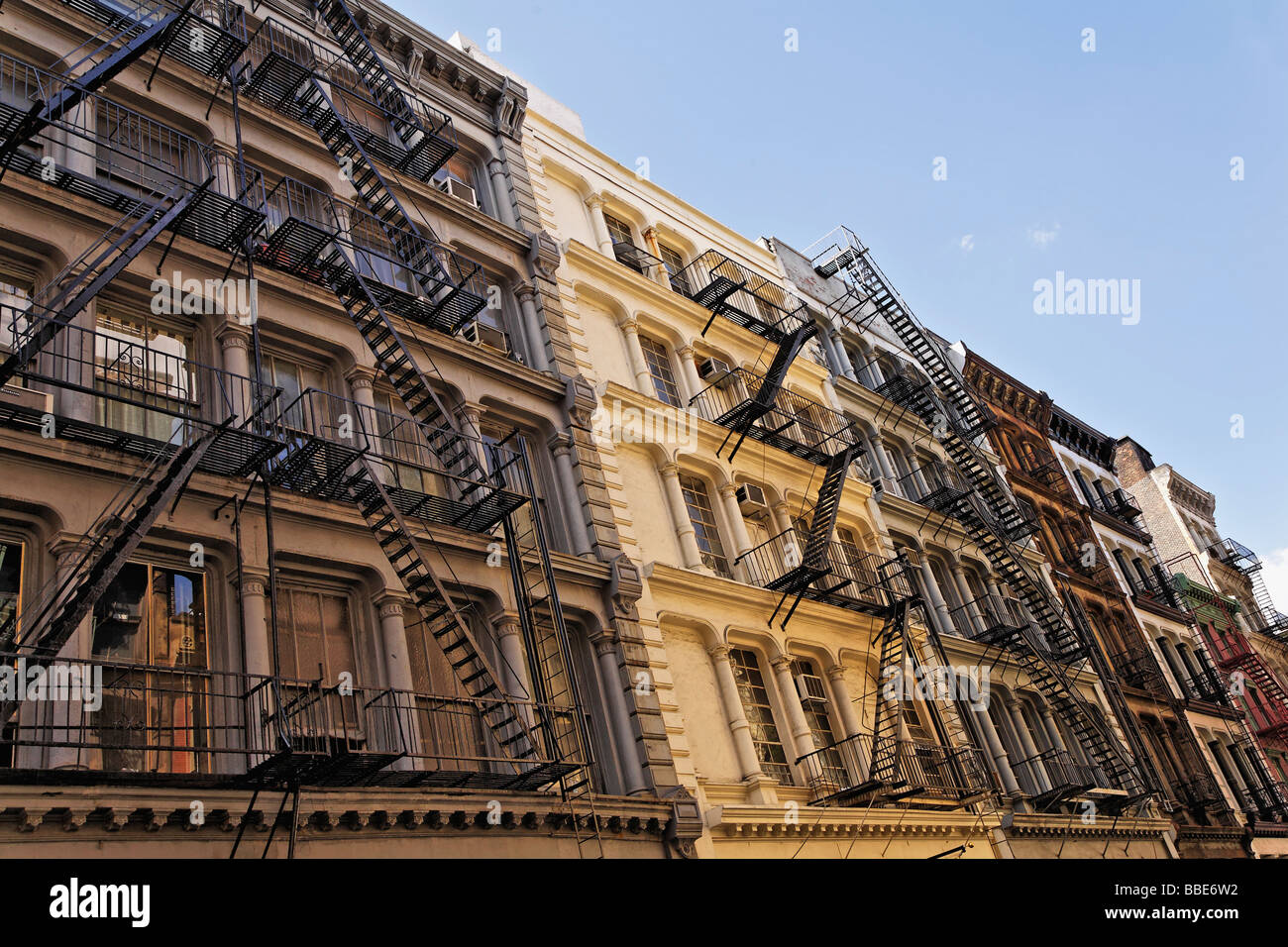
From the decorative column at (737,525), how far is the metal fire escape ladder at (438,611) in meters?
8.76

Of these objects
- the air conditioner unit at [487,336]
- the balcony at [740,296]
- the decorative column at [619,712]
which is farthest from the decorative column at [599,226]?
the decorative column at [619,712]

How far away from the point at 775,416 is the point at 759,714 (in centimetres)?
867

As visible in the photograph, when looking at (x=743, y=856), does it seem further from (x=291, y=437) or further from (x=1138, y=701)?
(x=1138, y=701)

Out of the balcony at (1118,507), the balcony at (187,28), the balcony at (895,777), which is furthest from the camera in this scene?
the balcony at (1118,507)

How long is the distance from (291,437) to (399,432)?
287 cm

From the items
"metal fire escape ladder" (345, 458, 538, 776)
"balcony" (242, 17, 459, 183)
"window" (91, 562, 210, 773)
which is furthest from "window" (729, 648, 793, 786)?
"balcony" (242, 17, 459, 183)

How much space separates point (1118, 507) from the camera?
45500mm

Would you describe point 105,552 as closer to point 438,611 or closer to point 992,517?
point 438,611

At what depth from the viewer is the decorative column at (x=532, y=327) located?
2266cm

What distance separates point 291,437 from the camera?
16.2 metres

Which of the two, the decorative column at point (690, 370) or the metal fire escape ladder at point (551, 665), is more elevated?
the decorative column at point (690, 370)

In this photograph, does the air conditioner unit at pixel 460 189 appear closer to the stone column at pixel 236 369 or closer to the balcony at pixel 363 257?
the balcony at pixel 363 257
